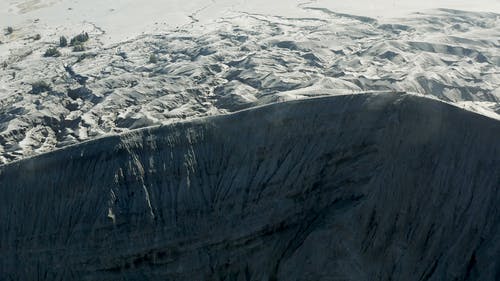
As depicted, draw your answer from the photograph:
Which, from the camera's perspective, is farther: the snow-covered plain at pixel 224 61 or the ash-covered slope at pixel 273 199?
the snow-covered plain at pixel 224 61

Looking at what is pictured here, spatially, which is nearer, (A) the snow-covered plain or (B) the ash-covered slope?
(B) the ash-covered slope

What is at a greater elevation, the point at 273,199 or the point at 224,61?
the point at 273,199

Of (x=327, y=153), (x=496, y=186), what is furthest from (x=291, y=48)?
(x=496, y=186)

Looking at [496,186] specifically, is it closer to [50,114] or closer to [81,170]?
[81,170]
